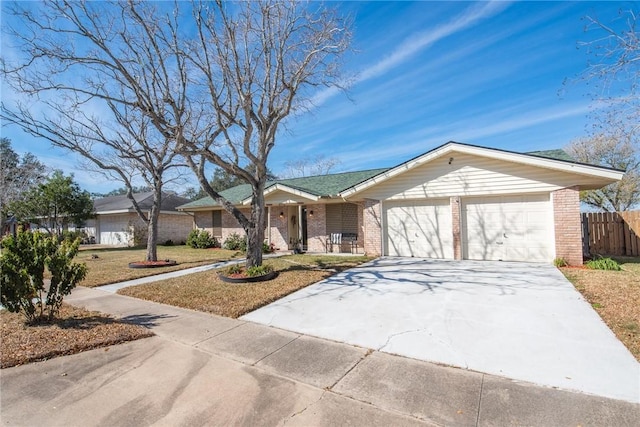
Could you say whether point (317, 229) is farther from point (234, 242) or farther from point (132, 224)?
point (132, 224)

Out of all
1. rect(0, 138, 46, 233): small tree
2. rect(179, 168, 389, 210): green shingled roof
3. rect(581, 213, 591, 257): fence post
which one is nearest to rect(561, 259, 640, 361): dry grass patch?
rect(581, 213, 591, 257): fence post

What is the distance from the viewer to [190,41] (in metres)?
8.05

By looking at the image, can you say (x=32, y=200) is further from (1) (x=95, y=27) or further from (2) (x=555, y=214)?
(2) (x=555, y=214)

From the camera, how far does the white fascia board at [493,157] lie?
345 inches

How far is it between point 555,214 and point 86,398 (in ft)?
39.2

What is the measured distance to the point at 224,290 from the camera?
7207mm

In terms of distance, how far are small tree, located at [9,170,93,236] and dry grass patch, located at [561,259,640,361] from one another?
2446 cm

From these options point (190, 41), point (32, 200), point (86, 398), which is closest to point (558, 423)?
point (86, 398)

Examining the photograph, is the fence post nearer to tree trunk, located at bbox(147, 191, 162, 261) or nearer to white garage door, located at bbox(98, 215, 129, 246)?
tree trunk, located at bbox(147, 191, 162, 261)

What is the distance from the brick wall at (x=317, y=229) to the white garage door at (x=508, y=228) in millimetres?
6225

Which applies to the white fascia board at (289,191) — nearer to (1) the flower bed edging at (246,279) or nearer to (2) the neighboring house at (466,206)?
(2) the neighboring house at (466,206)

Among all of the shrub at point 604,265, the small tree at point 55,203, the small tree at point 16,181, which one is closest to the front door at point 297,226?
the shrub at point 604,265

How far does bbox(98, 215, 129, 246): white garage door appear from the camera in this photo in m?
22.7

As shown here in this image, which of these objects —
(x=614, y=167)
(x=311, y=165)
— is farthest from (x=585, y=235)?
(x=311, y=165)
